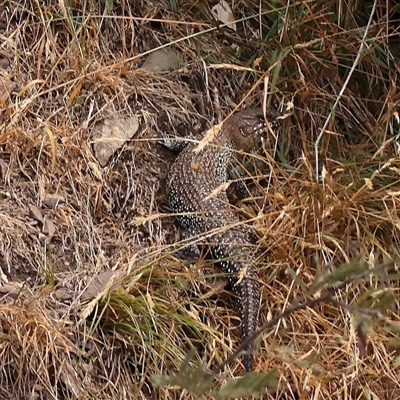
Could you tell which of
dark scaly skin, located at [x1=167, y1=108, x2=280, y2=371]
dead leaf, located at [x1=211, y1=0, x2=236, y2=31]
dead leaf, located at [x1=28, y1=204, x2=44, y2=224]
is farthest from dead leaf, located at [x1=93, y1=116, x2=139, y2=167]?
dead leaf, located at [x1=211, y1=0, x2=236, y2=31]

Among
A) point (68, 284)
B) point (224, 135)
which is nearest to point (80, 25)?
point (224, 135)

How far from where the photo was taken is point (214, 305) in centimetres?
344

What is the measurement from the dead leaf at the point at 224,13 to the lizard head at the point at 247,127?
422 mm

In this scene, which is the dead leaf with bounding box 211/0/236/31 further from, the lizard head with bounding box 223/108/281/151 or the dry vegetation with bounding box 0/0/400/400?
the lizard head with bounding box 223/108/281/151

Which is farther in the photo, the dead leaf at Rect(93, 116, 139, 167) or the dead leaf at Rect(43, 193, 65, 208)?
the dead leaf at Rect(93, 116, 139, 167)

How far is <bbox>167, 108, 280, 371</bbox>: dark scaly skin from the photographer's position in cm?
341

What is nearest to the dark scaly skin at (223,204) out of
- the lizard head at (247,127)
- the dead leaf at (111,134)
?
the lizard head at (247,127)

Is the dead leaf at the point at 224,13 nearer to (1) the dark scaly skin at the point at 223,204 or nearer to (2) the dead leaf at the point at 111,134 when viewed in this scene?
(1) the dark scaly skin at the point at 223,204

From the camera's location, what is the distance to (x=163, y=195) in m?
3.77

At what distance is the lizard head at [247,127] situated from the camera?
4012 mm

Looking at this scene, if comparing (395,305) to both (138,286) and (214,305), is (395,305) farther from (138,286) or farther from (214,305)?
(138,286)

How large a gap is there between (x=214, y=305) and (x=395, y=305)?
0.73 meters

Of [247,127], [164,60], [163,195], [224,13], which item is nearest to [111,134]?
[163,195]

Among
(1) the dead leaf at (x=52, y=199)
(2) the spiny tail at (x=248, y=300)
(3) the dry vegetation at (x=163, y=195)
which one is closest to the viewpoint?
(3) the dry vegetation at (x=163, y=195)
